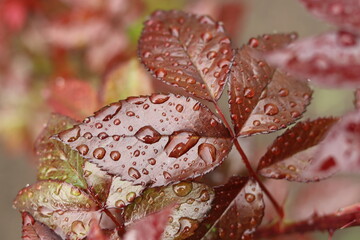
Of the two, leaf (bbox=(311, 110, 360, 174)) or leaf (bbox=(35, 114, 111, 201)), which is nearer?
leaf (bbox=(311, 110, 360, 174))

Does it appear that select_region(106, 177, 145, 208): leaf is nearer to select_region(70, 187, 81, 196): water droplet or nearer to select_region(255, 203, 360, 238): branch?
select_region(70, 187, 81, 196): water droplet

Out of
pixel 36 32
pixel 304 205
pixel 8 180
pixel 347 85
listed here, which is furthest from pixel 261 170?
pixel 8 180

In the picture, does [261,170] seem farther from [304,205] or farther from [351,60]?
[304,205]

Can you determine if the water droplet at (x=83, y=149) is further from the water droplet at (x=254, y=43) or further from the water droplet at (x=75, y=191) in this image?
the water droplet at (x=254, y=43)

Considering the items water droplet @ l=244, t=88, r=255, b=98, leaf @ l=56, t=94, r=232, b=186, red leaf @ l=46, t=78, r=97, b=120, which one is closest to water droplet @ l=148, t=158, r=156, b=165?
leaf @ l=56, t=94, r=232, b=186

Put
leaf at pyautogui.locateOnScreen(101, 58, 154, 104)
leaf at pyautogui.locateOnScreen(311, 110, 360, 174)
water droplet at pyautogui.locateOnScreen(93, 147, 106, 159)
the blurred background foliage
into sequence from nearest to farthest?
1. leaf at pyautogui.locateOnScreen(311, 110, 360, 174)
2. water droplet at pyautogui.locateOnScreen(93, 147, 106, 159)
3. leaf at pyautogui.locateOnScreen(101, 58, 154, 104)
4. the blurred background foliage
